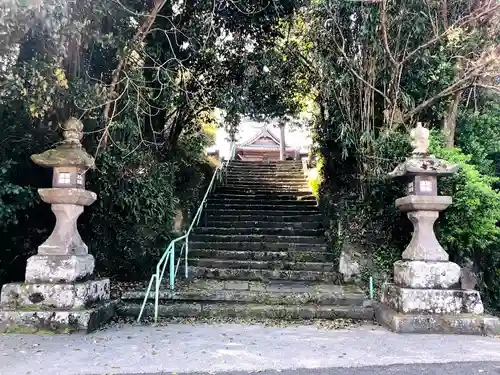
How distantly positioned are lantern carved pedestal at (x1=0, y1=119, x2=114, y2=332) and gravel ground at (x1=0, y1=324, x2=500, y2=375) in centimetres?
23

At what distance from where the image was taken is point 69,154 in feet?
17.0

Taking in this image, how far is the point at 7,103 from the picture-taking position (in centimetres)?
517

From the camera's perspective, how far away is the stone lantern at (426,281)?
194 inches

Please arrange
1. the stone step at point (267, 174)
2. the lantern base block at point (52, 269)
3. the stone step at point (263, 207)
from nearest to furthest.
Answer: the lantern base block at point (52, 269) < the stone step at point (263, 207) < the stone step at point (267, 174)

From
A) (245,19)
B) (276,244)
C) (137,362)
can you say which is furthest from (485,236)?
(245,19)

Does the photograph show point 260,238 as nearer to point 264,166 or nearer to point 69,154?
point 69,154

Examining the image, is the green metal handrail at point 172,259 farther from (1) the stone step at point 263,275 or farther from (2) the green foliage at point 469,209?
(2) the green foliage at point 469,209

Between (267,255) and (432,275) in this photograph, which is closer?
(432,275)

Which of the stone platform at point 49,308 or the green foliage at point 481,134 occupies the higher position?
the green foliage at point 481,134

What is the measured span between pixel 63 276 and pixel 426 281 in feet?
13.9

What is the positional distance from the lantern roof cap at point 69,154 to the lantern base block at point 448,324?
4.16 metres

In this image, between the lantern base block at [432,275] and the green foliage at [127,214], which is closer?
the lantern base block at [432,275]

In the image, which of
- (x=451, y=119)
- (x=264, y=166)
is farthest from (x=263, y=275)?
(x=264, y=166)

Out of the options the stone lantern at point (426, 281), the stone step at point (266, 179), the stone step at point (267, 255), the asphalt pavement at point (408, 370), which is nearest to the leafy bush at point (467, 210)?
the stone lantern at point (426, 281)
